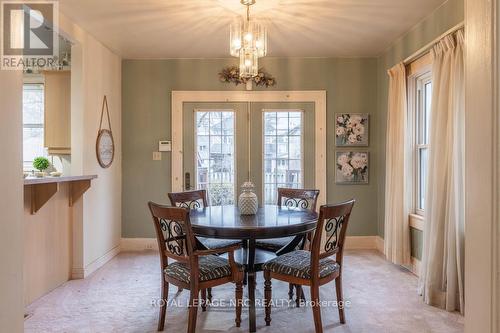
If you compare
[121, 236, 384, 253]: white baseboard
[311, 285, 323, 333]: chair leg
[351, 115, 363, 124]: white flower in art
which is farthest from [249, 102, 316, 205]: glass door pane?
[311, 285, 323, 333]: chair leg

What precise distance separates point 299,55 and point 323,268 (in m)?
2.92

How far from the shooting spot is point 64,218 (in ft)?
10.9

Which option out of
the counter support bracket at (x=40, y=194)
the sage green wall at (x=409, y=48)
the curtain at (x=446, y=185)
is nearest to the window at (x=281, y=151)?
the sage green wall at (x=409, y=48)

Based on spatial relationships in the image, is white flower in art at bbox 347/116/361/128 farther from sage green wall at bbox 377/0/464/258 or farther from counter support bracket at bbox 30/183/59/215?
counter support bracket at bbox 30/183/59/215

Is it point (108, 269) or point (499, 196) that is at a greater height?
Result: point (499, 196)

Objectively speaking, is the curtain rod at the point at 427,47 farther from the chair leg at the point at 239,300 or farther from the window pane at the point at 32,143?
the window pane at the point at 32,143

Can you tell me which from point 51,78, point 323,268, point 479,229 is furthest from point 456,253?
point 51,78

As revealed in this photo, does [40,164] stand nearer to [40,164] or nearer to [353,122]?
[40,164]

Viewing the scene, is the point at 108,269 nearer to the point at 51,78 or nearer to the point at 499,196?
the point at 51,78

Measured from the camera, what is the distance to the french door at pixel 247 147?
442 centimetres

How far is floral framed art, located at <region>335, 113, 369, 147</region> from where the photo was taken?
14.4 ft

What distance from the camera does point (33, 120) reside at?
14.5 feet

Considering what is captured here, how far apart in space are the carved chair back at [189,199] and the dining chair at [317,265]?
3.90 ft

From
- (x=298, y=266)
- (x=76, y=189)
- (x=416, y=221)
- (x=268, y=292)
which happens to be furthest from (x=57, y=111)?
(x=416, y=221)
